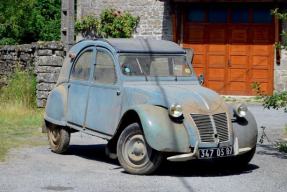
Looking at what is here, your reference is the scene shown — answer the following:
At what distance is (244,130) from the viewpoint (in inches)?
342

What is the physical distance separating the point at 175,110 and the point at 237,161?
4.78 feet

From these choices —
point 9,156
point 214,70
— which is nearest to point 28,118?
point 9,156

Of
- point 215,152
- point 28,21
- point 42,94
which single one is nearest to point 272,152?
point 215,152

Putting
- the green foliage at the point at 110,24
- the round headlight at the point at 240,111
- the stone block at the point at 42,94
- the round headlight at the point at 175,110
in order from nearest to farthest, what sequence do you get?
1. the round headlight at the point at 175,110
2. the round headlight at the point at 240,111
3. the stone block at the point at 42,94
4. the green foliage at the point at 110,24

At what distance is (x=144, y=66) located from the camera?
9383mm

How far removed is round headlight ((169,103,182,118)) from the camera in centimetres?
807

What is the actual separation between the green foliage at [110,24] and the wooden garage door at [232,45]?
2237 millimetres

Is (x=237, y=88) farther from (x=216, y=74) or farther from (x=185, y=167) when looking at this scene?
(x=185, y=167)

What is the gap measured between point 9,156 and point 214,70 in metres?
13.4

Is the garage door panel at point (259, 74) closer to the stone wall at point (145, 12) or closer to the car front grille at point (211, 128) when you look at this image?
the stone wall at point (145, 12)

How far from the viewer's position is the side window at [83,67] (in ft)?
32.2

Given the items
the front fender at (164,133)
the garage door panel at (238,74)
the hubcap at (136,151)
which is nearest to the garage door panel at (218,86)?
the garage door panel at (238,74)

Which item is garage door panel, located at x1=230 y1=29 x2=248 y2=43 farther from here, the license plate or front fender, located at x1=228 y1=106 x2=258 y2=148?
the license plate

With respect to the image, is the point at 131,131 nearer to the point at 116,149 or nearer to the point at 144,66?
the point at 116,149
